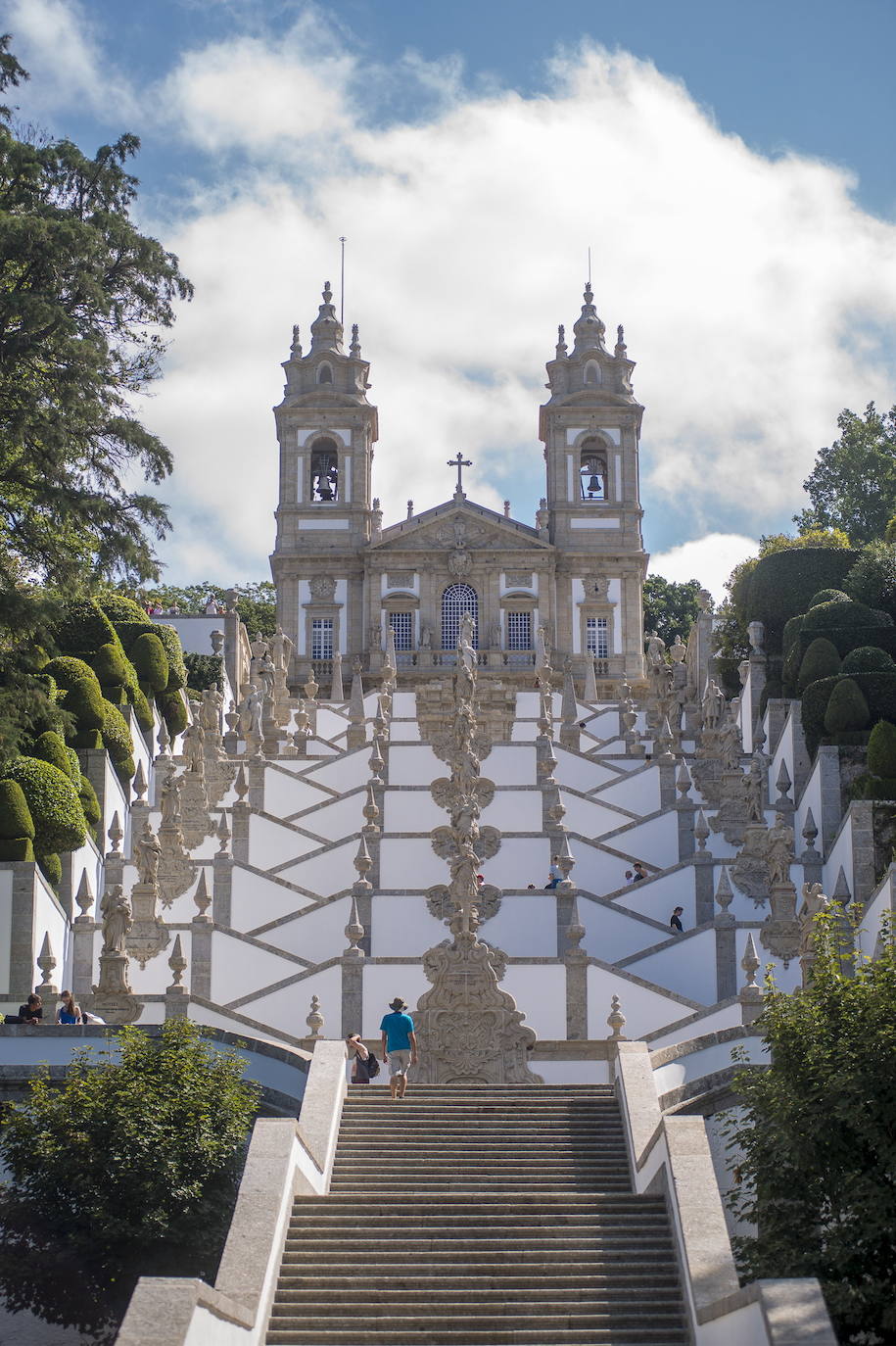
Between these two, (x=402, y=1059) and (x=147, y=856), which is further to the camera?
(x=147, y=856)

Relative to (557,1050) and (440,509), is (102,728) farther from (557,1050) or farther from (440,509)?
(440,509)

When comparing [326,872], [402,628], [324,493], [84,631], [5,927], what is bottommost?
[5,927]

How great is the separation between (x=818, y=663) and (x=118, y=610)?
13.9 meters

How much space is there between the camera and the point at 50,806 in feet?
91.7

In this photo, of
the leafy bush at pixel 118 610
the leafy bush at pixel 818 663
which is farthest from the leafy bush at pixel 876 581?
the leafy bush at pixel 118 610

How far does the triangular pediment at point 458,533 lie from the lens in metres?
55.4

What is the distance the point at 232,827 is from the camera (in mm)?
31578

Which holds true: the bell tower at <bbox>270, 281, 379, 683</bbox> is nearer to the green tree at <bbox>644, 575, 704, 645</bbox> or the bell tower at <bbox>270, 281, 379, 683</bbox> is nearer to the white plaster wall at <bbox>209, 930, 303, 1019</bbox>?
the green tree at <bbox>644, 575, 704, 645</bbox>

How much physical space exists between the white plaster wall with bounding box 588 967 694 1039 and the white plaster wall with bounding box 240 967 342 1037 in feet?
10.4

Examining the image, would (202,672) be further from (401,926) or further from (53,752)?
(401,926)

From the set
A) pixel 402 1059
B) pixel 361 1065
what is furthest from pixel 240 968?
pixel 402 1059

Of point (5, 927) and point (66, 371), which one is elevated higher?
point (66, 371)

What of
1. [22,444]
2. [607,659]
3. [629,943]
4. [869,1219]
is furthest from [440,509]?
[869,1219]

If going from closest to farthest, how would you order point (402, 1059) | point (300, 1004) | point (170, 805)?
point (402, 1059), point (300, 1004), point (170, 805)
